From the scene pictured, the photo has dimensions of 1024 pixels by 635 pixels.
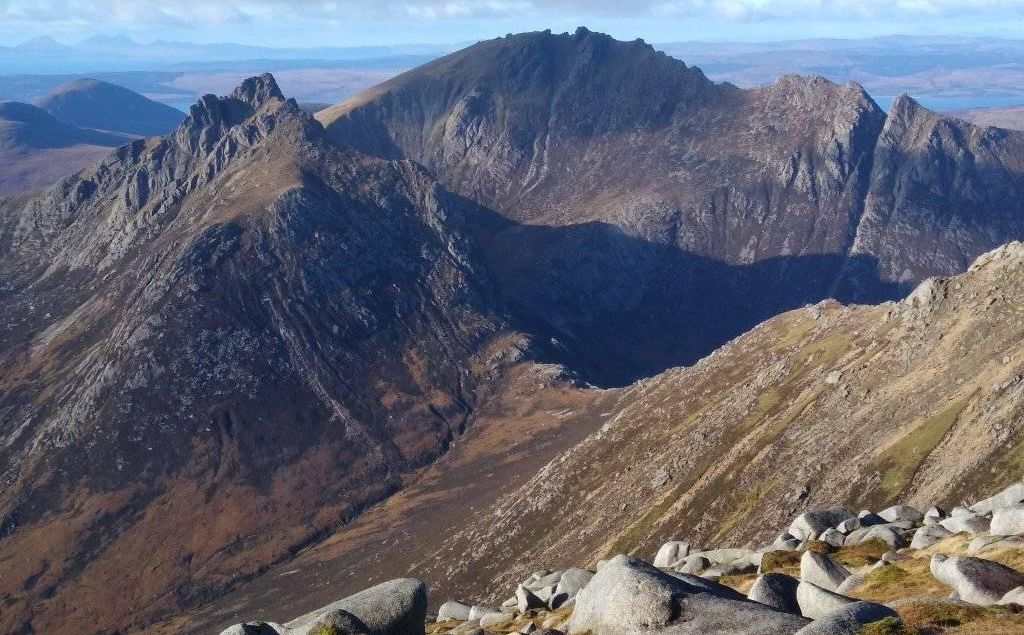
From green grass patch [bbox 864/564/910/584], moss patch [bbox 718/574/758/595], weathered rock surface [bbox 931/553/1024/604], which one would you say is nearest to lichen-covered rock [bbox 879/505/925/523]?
moss patch [bbox 718/574/758/595]

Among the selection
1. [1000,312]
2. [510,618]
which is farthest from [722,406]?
[510,618]

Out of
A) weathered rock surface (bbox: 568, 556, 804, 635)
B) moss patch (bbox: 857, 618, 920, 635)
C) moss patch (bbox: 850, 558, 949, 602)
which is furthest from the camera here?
moss patch (bbox: 850, 558, 949, 602)

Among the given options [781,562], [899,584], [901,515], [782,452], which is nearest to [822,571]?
[899,584]

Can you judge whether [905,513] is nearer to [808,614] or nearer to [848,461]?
[808,614]

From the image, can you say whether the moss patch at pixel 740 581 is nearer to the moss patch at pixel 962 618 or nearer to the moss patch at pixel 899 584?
the moss patch at pixel 899 584

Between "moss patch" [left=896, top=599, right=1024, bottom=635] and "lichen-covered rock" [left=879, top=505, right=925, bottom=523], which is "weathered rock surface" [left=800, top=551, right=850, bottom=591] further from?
"lichen-covered rock" [left=879, top=505, right=925, bottom=523]

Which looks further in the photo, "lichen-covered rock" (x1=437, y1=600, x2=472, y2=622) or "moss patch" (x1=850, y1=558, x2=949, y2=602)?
"lichen-covered rock" (x1=437, y1=600, x2=472, y2=622)
